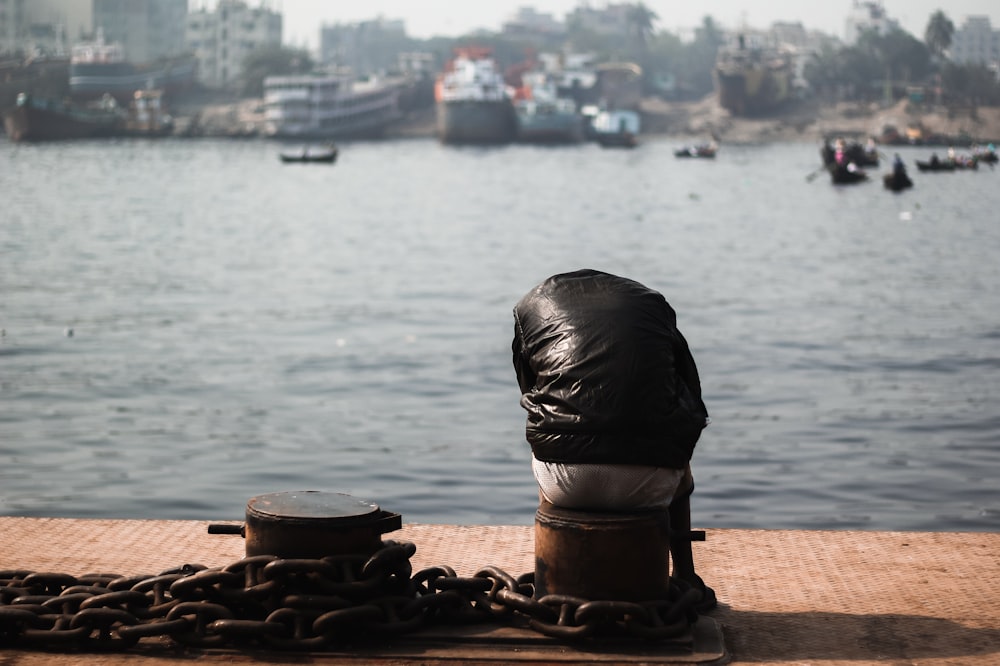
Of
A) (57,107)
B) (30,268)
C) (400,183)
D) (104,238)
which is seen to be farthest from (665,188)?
(57,107)

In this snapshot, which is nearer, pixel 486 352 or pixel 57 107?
pixel 486 352

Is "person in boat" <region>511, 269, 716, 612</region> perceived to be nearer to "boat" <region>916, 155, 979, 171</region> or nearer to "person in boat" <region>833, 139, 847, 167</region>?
"person in boat" <region>833, 139, 847, 167</region>

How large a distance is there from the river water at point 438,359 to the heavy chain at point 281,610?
575 cm

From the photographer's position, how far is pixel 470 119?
134125 mm

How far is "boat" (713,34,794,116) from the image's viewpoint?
175375 millimetres

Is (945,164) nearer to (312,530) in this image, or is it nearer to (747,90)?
(312,530)

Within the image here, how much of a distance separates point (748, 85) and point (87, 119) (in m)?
75.6

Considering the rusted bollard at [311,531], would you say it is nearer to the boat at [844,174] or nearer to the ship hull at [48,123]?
the boat at [844,174]

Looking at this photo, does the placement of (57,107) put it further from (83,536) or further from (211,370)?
(83,536)

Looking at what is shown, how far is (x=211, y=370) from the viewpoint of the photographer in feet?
58.8

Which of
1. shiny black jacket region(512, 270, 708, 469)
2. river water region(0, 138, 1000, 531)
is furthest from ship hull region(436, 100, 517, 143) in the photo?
shiny black jacket region(512, 270, 708, 469)

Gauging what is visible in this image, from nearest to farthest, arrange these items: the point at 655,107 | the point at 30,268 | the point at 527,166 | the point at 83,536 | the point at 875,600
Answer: the point at 875,600
the point at 83,536
the point at 30,268
the point at 527,166
the point at 655,107

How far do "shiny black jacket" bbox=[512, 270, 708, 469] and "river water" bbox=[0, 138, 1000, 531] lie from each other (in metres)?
5.66

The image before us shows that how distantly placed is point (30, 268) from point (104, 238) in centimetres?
958
